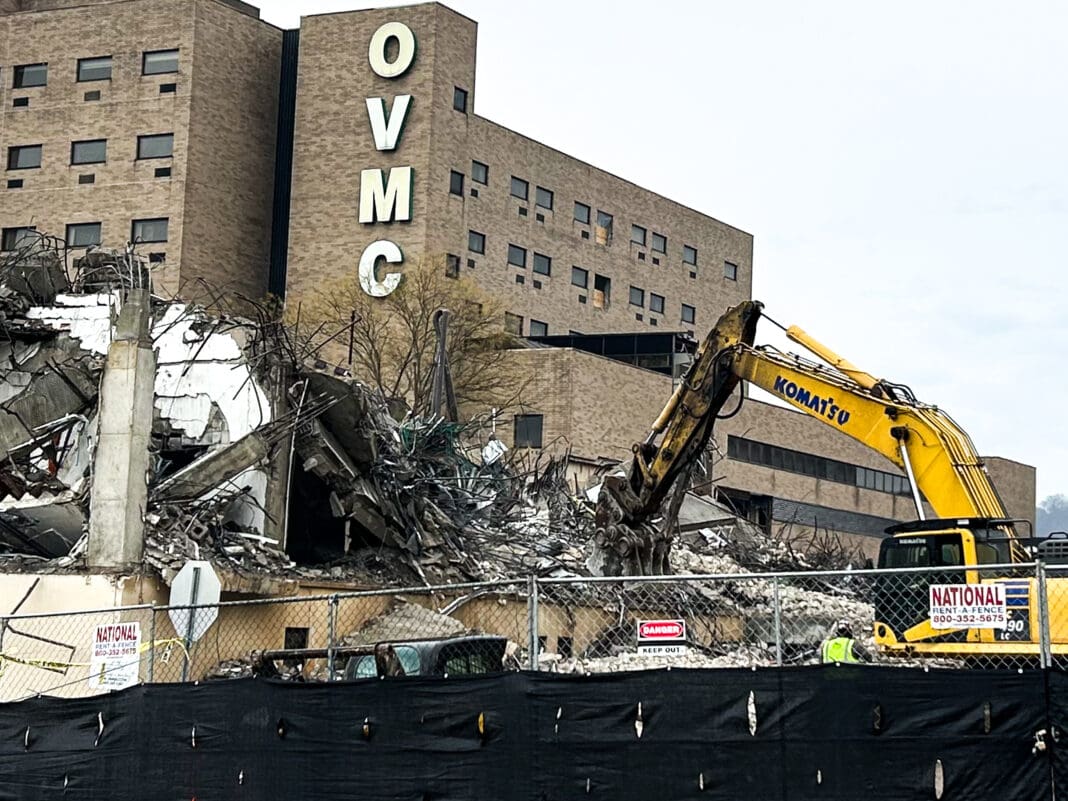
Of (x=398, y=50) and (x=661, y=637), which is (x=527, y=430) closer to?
(x=398, y=50)

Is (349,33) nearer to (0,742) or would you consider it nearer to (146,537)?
(146,537)

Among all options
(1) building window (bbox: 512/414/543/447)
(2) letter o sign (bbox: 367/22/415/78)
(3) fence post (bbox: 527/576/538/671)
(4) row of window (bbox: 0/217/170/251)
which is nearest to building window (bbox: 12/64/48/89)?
(4) row of window (bbox: 0/217/170/251)

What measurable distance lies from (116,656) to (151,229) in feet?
177

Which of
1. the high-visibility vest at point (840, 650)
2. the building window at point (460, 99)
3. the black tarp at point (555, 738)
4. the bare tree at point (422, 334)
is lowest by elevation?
the black tarp at point (555, 738)

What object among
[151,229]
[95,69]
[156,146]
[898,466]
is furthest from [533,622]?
[95,69]

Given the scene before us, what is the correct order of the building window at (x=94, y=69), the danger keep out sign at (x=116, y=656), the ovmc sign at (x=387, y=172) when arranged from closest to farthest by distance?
the danger keep out sign at (x=116, y=656), the ovmc sign at (x=387, y=172), the building window at (x=94, y=69)

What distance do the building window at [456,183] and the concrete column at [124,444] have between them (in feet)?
155

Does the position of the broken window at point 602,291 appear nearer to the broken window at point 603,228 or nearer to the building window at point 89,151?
the broken window at point 603,228

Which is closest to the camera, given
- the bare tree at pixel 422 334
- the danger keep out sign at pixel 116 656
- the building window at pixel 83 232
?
the danger keep out sign at pixel 116 656

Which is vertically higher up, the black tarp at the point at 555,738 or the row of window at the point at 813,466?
the row of window at the point at 813,466

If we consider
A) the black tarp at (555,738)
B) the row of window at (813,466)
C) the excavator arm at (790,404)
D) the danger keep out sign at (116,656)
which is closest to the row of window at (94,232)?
the row of window at (813,466)

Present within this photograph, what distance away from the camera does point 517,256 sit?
7419 cm

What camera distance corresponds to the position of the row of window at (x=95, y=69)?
68750mm

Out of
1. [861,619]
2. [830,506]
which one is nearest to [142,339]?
[861,619]
